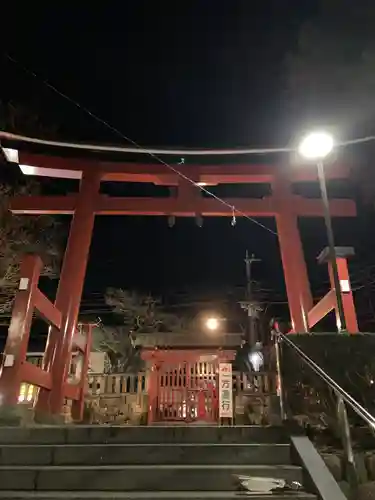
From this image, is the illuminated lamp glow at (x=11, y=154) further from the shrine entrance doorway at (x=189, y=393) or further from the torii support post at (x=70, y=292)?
the shrine entrance doorway at (x=189, y=393)

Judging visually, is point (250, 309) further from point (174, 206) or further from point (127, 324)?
point (174, 206)

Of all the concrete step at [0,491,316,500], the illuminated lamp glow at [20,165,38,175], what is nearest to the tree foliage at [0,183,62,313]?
the illuminated lamp glow at [20,165,38,175]

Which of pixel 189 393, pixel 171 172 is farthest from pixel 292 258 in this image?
pixel 189 393

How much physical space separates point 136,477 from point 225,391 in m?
8.54

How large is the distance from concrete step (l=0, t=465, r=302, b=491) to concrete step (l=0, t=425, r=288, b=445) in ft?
2.41

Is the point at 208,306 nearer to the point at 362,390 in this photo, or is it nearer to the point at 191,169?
the point at 191,169

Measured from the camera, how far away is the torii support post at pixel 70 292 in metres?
9.28

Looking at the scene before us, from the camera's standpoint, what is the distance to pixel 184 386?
13570 millimetres

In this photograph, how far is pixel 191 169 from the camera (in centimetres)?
1167

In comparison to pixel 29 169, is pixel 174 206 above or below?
below

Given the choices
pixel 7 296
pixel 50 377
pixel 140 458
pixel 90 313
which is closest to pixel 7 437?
pixel 140 458

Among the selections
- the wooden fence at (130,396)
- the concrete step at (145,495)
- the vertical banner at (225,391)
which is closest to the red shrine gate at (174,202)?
the vertical banner at (225,391)

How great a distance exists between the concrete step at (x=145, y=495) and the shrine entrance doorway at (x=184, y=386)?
8296mm

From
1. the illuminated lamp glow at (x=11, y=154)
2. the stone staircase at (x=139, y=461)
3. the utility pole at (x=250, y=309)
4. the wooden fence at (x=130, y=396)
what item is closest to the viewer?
the stone staircase at (x=139, y=461)
